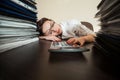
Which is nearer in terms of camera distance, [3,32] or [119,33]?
[119,33]

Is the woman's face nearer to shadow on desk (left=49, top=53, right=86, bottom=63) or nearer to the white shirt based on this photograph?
the white shirt

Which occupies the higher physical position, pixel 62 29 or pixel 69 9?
pixel 69 9

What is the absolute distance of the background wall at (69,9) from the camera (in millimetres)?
2203

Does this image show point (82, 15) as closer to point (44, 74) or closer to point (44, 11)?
point (44, 11)

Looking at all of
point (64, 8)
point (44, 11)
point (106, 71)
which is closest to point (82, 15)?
point (64, 8)

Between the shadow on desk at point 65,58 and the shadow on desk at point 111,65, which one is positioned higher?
the shadow on desk at point 111,65

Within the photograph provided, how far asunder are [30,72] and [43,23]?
153 cm

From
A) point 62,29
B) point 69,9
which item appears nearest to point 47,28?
point 62,29

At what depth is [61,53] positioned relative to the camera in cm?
42

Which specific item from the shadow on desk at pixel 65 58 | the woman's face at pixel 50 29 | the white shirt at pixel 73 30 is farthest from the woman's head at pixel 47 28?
the shadow on desk at pixel 65 58

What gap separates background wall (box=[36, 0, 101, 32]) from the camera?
7.23ft

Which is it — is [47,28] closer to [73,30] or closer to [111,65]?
[73,30]

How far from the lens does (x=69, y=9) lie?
7.32ft

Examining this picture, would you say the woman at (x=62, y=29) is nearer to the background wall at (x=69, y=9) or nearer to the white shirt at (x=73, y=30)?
the white shirt at (x=73, y=30)
